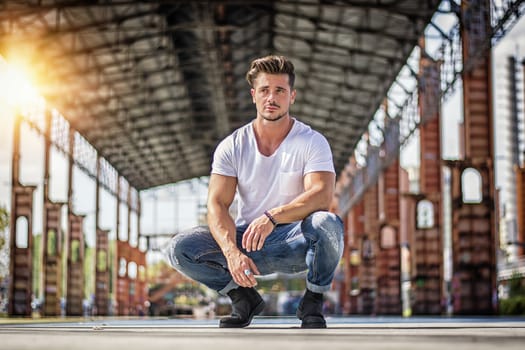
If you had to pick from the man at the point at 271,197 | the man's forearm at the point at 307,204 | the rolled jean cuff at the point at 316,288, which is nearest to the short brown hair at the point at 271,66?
the man at the point at 271,197

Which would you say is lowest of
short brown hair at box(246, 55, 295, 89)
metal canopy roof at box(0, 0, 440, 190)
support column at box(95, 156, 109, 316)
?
support column at box(95, 156, 109, 316)

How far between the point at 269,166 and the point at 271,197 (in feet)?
0.56

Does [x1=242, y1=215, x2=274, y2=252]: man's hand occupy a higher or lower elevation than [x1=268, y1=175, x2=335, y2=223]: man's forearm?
lower

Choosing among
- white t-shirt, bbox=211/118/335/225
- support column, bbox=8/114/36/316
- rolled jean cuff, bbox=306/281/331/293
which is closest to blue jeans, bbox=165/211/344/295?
rolled jean cuff, bbox=306/281/331/293

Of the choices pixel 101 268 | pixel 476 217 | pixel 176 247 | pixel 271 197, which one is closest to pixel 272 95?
pixel 271 197

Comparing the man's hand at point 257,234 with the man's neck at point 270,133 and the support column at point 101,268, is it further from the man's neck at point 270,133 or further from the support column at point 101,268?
the support column at point 101,268

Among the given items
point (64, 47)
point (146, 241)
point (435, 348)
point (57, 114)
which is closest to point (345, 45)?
point (64, 47)

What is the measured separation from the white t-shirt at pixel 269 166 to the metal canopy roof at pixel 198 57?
55.3ft

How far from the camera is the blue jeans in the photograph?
4.43 metres

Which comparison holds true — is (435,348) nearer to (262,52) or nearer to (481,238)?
(481,238)

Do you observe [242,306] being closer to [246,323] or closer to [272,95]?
[246,323]

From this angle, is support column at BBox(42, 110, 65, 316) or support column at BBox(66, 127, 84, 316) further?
support column at BBox(66, 127, 84, 316)

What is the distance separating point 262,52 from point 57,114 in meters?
10.0

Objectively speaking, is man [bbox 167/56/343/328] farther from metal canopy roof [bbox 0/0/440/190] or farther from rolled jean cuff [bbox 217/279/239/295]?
metal canopy roof [bbox 0/0/440/190]
